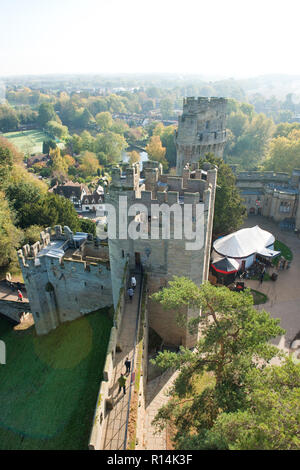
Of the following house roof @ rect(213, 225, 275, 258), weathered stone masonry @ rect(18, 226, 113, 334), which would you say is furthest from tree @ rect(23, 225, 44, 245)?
house roof @ rect(213, 225, 275, 258)

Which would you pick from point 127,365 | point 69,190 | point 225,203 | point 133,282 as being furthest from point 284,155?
point 127,365

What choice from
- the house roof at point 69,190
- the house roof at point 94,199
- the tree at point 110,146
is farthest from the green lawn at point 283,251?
the tree at point 110,146

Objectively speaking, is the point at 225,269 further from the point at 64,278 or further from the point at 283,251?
the point at 64,278

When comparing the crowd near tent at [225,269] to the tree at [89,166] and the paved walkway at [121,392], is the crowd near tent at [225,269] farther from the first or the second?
the tree at [89,166]

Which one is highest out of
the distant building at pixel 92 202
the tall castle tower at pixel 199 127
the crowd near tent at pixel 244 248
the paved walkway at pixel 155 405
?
the tall castle tower at pixel 199 127

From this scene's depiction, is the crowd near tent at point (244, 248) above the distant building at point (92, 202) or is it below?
above
